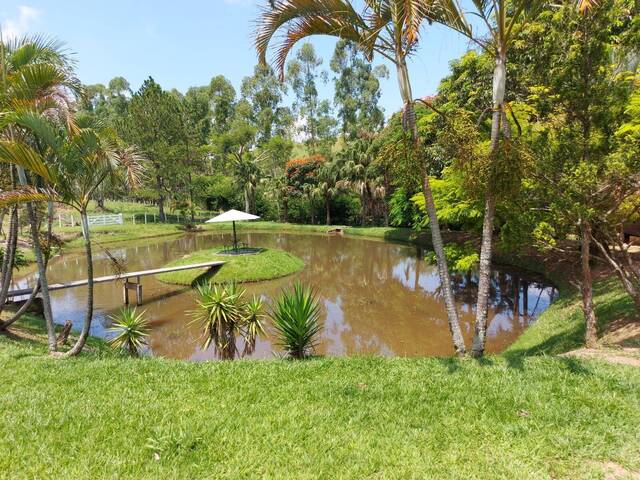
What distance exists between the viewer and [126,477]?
2879mm

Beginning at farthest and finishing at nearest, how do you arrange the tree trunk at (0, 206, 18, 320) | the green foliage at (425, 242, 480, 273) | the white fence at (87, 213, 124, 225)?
the white fence at (87, 213, 124, 225)
the green foliage at (425, 242, 480, 273)
the tree trunk at (0, 206, 18, 320)

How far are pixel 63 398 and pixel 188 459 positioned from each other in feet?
6.64

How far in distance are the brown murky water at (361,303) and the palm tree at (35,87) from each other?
3.97 meters

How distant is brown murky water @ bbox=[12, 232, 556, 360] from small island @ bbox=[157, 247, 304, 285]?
460 millimetres

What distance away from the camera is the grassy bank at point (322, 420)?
3.02m

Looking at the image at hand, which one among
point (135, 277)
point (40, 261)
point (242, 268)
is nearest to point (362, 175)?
point (242, 268)

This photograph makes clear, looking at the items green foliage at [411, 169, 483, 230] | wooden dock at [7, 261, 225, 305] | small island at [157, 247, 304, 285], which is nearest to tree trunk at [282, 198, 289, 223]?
small island at [157, 247, 304, 285]

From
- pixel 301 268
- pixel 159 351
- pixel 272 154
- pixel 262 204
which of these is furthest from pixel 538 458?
pixel 272 154

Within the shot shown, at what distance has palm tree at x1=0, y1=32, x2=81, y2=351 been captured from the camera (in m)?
5.86

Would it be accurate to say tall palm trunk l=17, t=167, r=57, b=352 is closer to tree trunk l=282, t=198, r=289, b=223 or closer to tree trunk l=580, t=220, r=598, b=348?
tree trunk l=580, t=220, r=598, b=348

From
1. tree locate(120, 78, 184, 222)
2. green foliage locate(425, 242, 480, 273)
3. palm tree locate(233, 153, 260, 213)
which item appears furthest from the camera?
palm tree locate(233, 153, 260, 213)

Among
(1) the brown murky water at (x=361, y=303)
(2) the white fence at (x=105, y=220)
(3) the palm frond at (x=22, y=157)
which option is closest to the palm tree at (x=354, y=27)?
(3) the palm frond at (x=22, y=157)

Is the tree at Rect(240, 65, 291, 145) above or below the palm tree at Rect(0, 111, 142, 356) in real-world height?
above

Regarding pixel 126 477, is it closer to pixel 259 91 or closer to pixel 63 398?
pixel 63 398
